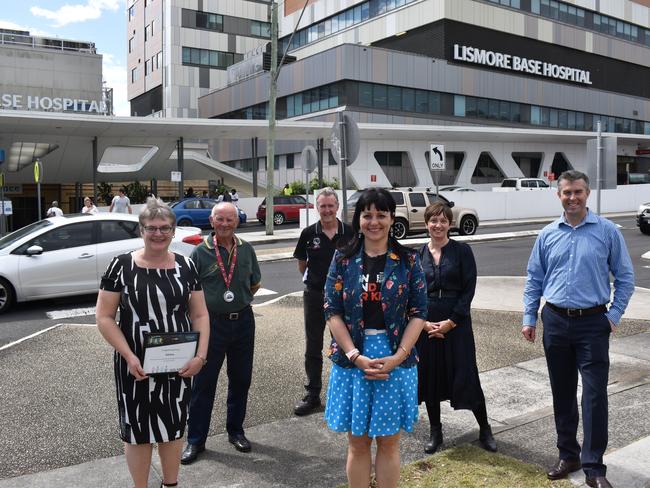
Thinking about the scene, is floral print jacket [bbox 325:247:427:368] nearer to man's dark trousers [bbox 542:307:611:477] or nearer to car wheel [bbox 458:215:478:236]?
man's dark trousers [bbox 542:307:611:477]

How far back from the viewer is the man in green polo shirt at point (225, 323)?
452cm

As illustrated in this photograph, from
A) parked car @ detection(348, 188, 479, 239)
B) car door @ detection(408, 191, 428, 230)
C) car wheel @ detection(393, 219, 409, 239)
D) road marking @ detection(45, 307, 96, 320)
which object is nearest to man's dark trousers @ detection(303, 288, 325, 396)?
road marking @ detection(45, 307, 96, 320)

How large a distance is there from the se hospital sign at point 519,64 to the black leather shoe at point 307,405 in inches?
1796

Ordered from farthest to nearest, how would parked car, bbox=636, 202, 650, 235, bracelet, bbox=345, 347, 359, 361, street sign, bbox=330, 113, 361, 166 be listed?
parked car, bbox=636, 202, 650, 235, street sign, bbox=330, 113, 361, 166, bracelet, bbox=345, 347, 359, 361

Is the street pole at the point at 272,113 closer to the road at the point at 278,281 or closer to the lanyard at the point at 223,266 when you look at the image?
the road at the point at 278,281

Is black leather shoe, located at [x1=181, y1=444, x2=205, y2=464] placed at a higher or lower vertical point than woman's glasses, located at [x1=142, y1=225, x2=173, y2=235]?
lower

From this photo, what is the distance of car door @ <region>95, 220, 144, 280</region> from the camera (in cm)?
1041

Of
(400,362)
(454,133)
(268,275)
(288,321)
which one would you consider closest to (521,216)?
(454,133)

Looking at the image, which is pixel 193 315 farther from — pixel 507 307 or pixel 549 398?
pixel 507 307

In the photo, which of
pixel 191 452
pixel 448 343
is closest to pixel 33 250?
pixel 191 452

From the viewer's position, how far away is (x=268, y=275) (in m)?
14.0

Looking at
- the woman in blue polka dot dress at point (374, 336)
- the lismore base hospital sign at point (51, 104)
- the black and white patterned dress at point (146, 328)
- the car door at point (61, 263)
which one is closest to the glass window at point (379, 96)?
the lismore base hospital sign at point (51, 104)

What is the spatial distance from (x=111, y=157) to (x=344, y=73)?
55.6 ft

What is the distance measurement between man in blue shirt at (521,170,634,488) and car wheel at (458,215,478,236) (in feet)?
62.4
